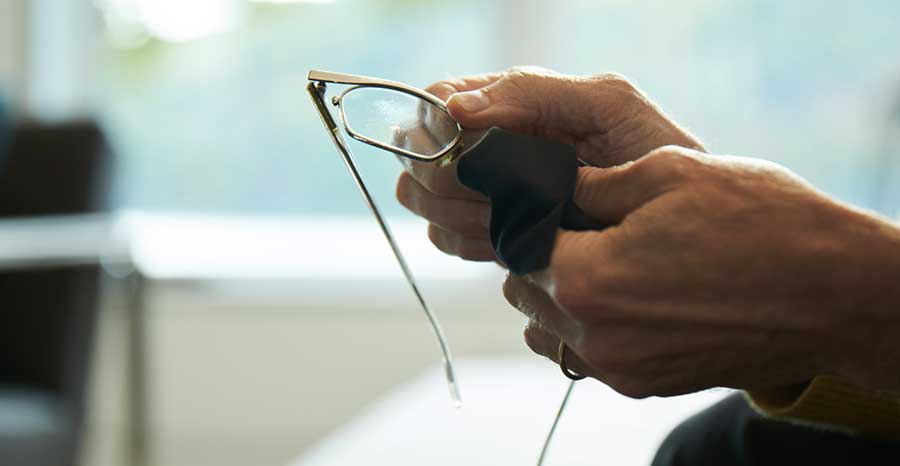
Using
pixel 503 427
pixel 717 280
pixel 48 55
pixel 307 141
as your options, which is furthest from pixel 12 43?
pixel 717 280

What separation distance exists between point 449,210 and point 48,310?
149 cm

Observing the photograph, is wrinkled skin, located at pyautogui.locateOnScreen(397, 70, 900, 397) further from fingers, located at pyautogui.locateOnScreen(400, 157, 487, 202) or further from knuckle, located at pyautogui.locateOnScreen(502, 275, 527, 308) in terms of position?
fingers, located at pyautogui.locateOnScreen(400, 157, 487, 202)

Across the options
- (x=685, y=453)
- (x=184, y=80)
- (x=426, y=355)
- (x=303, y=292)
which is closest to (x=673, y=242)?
(x=685, y=453)

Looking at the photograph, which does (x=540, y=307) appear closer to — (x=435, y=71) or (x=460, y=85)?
(x=460, y=85)

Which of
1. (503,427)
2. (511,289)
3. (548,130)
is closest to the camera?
(511,289)

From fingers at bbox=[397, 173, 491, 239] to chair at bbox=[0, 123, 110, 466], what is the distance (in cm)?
120

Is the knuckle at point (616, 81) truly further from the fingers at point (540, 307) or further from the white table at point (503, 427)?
the white table at point (503, 427)

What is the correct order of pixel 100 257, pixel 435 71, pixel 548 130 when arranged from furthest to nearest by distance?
pixel 435 71 → pixel 100 257 → pixel 548 130

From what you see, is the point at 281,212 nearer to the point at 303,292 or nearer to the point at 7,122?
the point at 303,292

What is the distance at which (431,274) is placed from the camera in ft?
9.87

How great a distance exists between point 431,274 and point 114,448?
1.04 meters

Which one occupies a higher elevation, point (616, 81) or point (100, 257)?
point (616, 81)

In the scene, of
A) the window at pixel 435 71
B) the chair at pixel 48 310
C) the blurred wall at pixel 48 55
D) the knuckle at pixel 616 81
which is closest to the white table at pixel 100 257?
the chair at pixel 48 310

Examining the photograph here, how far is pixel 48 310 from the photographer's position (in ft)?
6.70
